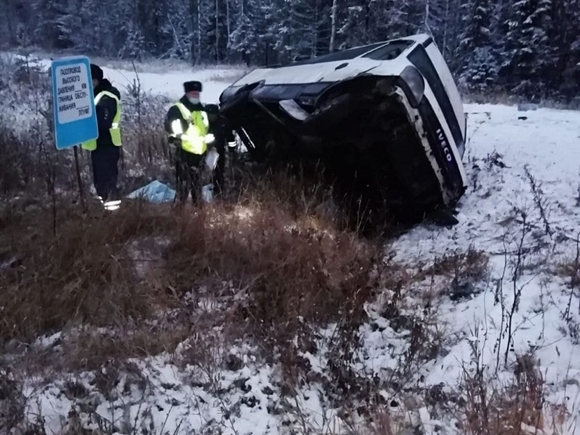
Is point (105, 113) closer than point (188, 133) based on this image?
Yes

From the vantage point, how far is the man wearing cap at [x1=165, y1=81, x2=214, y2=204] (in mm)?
5973

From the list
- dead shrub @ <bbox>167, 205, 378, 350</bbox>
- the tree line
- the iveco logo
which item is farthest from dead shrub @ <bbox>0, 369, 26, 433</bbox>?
the tree line

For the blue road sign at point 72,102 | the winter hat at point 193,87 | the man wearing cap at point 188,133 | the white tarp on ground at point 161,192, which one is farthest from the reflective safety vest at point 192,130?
the blue road sign at point 72,102

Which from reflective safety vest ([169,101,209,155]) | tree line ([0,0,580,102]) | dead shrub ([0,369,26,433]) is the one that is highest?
reflective safety vest ([169,101,209,155])

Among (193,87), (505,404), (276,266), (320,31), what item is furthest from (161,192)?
(320,31)

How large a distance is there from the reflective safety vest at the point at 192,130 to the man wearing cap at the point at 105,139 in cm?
70

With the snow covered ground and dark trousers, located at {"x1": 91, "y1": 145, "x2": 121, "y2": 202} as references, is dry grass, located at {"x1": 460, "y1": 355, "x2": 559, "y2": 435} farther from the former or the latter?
dark trousers, located at {"x1": 91, "y1": 145, "x2": 121, "y2": 202}

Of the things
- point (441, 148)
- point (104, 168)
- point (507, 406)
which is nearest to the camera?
point (507, 406)

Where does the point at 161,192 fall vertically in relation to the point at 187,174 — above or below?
below

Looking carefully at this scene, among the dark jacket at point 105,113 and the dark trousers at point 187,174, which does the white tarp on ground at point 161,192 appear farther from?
the dark jacket at point 105,113

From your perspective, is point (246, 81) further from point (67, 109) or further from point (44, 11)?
point (44, 11)

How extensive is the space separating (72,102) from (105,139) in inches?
56.6

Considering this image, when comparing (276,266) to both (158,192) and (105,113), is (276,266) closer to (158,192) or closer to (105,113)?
(158,192)

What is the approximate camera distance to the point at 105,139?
607 cm
